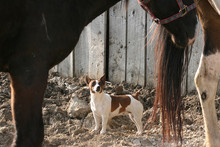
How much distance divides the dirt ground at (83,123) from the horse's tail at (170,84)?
14.1 inches

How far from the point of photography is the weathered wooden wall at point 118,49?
17.6 feet

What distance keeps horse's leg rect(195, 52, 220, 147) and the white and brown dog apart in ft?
3.79

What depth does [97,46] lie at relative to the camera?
18.9 ft

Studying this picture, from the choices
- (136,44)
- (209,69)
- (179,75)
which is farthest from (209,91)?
(136,44)

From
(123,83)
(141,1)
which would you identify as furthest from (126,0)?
(123,83)

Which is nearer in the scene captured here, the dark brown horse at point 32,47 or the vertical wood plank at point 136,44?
the dark brown horse at point 32,47

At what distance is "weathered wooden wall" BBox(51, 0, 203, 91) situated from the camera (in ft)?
17.6

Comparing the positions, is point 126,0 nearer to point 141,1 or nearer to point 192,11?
point 141,1

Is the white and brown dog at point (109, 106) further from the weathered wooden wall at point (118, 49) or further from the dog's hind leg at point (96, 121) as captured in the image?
the weathered wooden wall at point (118, 49)

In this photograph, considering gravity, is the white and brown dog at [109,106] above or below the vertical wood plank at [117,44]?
below

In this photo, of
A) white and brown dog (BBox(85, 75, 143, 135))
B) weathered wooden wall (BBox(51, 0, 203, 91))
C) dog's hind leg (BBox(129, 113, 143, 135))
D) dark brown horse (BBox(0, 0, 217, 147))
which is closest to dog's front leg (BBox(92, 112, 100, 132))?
white and brown dog (BBox(85, 75, 143, 135))

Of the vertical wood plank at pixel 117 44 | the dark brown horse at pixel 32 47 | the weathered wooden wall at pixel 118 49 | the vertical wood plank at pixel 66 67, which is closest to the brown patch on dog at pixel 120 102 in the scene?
the weathered wooden wall at pixel 118 49

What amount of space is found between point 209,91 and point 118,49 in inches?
101

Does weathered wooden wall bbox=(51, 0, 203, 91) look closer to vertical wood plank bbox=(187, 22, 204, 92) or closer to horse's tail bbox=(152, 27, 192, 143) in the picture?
vertical wood plank bbox=(187, 22, 204, 92)
